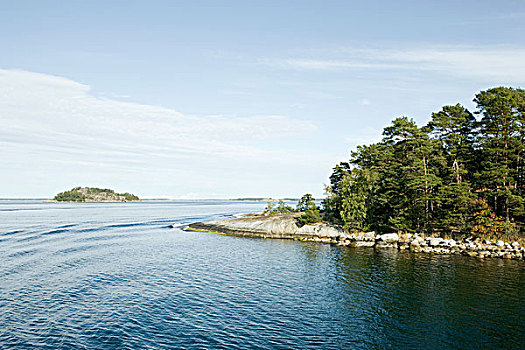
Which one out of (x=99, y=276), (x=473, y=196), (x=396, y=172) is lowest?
(x=99, y=276)

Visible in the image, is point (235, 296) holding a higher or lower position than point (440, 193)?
lower

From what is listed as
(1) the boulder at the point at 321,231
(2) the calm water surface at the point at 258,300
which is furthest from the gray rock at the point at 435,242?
(1) the boulder at the point at 321,231

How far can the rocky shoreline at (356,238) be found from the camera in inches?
2361

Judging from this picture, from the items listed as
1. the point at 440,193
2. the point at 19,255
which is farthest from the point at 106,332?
the point at 440,193

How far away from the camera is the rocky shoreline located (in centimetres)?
5997

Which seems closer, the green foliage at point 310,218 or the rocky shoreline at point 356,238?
the rocky shoreline at point 356,238

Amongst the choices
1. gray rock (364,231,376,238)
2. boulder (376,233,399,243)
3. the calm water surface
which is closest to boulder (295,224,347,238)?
gray rock (364,231,376,238)

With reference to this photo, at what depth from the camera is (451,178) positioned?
69812mm

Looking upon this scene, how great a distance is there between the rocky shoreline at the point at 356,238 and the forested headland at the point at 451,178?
3.09 meters

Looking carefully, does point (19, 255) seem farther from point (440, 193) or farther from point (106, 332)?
point (440, 193)

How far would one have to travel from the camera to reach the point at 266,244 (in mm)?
77750

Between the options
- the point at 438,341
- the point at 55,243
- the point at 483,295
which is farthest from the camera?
the point at 55,243

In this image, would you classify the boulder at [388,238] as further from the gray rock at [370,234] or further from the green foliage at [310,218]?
the green foliage at [310,218]

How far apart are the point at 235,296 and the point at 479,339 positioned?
76.3 feet
